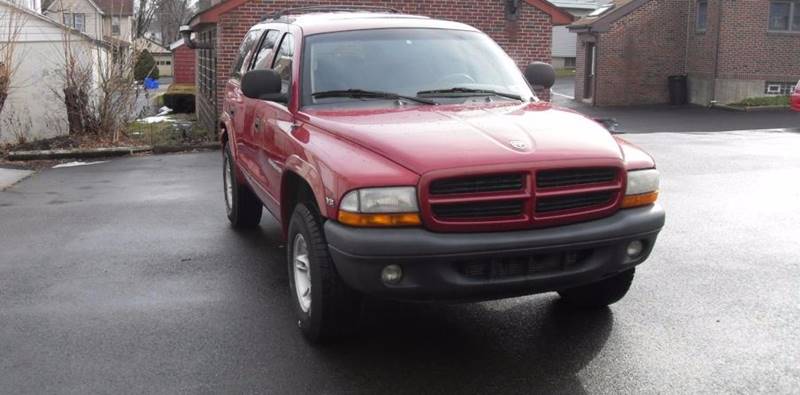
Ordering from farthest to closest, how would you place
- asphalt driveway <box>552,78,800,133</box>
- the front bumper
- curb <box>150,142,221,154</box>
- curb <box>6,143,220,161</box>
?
asphalt driveway <box>552,78,800,133</box> < curb <box>150,142,221,154</box> < curb <box>6,143,220,161</box> < the front bumper

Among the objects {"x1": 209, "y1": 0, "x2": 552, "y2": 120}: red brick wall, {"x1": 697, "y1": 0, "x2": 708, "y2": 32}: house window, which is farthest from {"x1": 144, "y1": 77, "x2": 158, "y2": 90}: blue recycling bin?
{"x1": 697, "y1": 0, "x2": 708, "y2": 32}: house window

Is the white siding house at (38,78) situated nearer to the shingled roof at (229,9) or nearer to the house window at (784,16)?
the shingled roof at (229,9)

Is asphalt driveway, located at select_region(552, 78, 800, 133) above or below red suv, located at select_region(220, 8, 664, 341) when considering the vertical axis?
below

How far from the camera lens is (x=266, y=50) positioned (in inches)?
272

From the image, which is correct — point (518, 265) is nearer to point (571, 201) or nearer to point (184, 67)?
point (571, 201)

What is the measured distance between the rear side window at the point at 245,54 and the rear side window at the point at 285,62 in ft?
3.63

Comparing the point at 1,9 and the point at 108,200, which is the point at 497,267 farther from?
the point at 1,9

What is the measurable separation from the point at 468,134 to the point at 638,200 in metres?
1.00

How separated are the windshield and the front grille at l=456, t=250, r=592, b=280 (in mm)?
1510

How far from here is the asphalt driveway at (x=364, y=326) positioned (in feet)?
14.1

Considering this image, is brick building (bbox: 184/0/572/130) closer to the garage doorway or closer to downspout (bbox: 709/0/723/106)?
downspout (bbox: 709/0/723/106)

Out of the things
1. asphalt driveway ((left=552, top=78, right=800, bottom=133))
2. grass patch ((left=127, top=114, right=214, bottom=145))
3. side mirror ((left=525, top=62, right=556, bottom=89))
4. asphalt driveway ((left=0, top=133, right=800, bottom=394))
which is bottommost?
asphalt driveway ((left=0, top=133, right=800, bottom=394))

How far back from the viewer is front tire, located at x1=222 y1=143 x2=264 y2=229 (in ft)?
25.6

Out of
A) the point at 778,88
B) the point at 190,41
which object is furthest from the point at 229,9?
the point at 778,88
